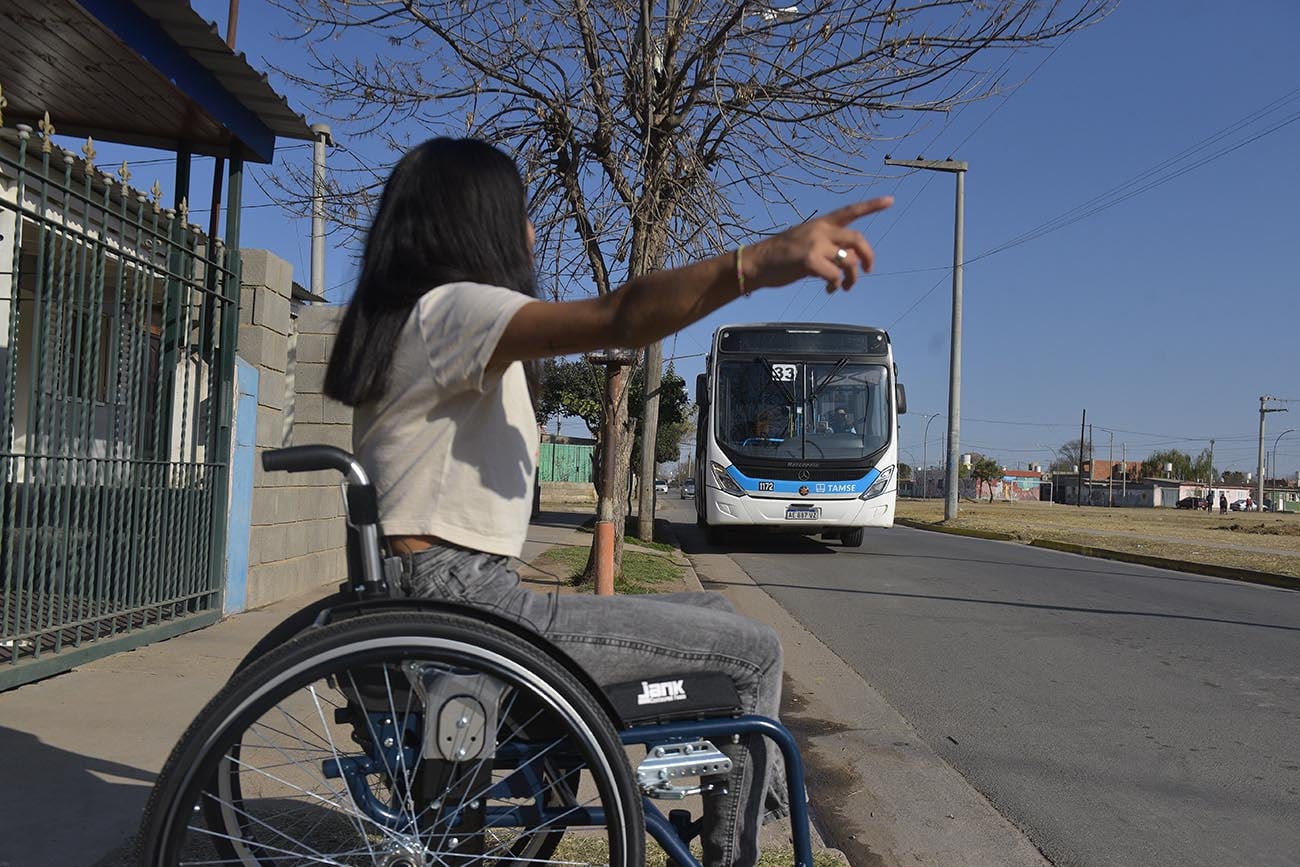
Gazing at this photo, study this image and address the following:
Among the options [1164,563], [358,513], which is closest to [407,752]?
[358,513]

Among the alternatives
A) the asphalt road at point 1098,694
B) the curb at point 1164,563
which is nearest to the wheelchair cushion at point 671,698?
the asphalt road at point 1098,694

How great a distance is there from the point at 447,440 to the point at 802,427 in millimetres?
13645

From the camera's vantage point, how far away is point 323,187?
9383mm

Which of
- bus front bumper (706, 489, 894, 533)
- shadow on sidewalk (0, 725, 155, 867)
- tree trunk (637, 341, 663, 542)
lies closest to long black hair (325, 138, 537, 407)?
shadow on sidewalk (0, 725, 155, 867)

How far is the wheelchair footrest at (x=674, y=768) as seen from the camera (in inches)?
82.6

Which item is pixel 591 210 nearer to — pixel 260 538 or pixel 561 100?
pixel 561 100

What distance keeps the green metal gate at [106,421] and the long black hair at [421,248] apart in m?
3.02

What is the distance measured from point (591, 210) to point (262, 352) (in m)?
3.57

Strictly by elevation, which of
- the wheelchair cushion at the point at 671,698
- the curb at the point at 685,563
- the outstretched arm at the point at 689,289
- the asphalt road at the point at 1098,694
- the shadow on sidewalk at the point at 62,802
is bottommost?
the curb at the point at 685,563

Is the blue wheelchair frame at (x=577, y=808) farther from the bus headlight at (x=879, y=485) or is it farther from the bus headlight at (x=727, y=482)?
the bus headlight at (x=879, y=485)

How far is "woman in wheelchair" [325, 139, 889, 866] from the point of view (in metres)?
1.97

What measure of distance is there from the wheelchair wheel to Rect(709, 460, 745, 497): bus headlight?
43.4 feet

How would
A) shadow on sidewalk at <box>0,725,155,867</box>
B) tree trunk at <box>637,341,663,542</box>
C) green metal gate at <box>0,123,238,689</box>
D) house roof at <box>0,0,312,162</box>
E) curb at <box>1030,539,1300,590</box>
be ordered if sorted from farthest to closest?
tree trunk at <box>637,341,663,542</box> → curb at <box>1030,539,1300,590</box> → house roof at <box>0,0,312,162</box> → green metal gate at <box>0,123,238,689</box> → shadow on sidewalk at <box>0,725,155,867</box>

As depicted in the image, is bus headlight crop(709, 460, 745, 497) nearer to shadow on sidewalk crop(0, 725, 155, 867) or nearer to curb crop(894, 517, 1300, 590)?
→ curb crop(894, 517, 1300, 590)
